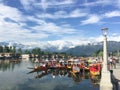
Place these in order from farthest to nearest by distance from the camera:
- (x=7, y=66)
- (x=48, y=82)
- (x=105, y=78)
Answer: (x=7, y=66) → (x=48, y=82) → (x=105, y=78)

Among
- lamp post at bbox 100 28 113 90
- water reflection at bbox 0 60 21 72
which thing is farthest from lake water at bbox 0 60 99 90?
water reflection at bbox 0 60 21 72

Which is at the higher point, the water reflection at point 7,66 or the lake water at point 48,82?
the water reflection at point 7,66

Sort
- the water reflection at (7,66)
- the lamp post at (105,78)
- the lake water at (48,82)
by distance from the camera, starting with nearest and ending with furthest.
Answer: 1. the lamp post at (105,78)
2. the lake water at (48,82)
3. the water reflection at (7,66)

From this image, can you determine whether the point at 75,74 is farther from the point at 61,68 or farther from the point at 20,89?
the point at 20,89

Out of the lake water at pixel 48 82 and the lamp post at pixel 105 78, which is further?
the lake water at pixel 48 82

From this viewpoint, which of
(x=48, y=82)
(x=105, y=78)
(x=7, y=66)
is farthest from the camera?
(x=7, y=66)

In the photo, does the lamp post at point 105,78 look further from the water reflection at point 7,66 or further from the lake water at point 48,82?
the water reflection at point 7,66

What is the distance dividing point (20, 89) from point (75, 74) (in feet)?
86.1

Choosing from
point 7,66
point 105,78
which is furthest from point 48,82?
point 7,66

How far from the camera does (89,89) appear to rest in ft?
148

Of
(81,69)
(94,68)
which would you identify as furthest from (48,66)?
(94,68)

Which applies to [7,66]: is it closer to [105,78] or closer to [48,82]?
[48,82]

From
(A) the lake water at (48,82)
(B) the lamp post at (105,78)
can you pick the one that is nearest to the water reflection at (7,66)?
(A) the lake water at (48,82)

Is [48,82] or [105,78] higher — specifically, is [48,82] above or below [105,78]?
below
